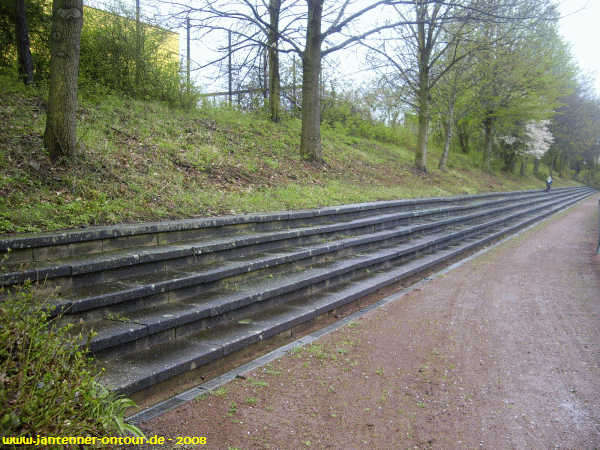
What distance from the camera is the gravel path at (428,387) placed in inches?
111

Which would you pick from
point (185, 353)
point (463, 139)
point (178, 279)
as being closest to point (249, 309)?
point (178, 279)

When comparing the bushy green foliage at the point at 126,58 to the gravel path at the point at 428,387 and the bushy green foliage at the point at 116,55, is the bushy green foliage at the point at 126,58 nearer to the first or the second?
the bushy green foliage at the point at 116,55

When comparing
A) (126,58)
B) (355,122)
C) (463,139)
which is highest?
(463,139)

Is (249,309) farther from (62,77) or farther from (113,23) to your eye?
(113,23)

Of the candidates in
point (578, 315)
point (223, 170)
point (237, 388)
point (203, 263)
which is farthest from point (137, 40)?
point (578, 315)

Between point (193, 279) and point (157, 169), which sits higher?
point (157, 169)

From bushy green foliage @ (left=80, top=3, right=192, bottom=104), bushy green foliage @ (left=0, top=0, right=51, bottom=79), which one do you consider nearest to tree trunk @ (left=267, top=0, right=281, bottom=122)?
bushy green foliage @ (left=80, top=3, right=192, bottom=104)

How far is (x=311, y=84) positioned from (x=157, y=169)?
5.75 meters

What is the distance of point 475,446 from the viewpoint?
8.98 feet

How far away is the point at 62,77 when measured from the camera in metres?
5.75

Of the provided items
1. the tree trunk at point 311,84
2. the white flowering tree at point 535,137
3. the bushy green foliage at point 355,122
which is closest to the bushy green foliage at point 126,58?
the tree trunk at point 311,84

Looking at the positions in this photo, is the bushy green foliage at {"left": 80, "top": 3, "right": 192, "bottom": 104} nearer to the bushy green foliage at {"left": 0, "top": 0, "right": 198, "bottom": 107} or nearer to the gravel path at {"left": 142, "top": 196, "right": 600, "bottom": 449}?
the bushy green foliage at {"left": 0, "top": 0, "right": 198, "bottom": 107}

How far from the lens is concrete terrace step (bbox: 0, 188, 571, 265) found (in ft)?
12.2

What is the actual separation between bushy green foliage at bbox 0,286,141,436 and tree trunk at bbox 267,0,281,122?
9.88 m
